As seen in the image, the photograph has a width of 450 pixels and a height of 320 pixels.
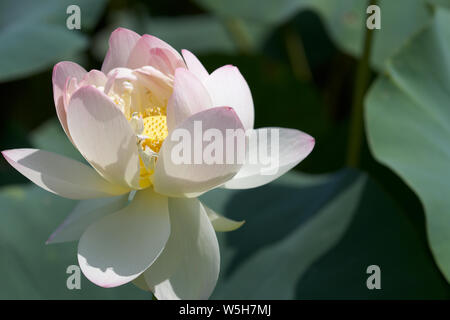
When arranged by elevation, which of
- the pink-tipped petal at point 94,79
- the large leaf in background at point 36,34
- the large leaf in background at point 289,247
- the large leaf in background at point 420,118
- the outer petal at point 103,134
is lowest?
the large leaf in background at point 289,247

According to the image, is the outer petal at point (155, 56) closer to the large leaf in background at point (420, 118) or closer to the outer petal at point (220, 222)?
the outer petal at point (220, 222)

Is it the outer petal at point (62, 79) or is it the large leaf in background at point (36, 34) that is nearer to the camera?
the outer petal at point (62, 79)

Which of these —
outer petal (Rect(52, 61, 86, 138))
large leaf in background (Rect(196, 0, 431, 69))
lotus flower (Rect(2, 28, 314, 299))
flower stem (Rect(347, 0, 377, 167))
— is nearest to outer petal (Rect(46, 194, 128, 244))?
lotus flower (Rect(2, 28, 314, 299))

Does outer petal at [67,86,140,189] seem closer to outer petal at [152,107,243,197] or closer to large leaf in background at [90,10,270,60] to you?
outer petal at [152,107,243,197]

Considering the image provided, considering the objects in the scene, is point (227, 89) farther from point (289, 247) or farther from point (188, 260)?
point (289, 247)

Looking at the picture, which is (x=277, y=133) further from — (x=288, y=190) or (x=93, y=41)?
(x=93, y=41)

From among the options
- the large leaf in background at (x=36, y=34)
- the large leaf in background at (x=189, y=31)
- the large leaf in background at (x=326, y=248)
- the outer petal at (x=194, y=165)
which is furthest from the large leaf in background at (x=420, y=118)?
the large leaf in background at (x=189, y=31)

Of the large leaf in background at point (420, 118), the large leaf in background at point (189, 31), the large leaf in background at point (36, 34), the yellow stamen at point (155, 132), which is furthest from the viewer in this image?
the large leaf in background at point (189, 31)

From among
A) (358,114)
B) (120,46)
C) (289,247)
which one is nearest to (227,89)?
(120,46)
